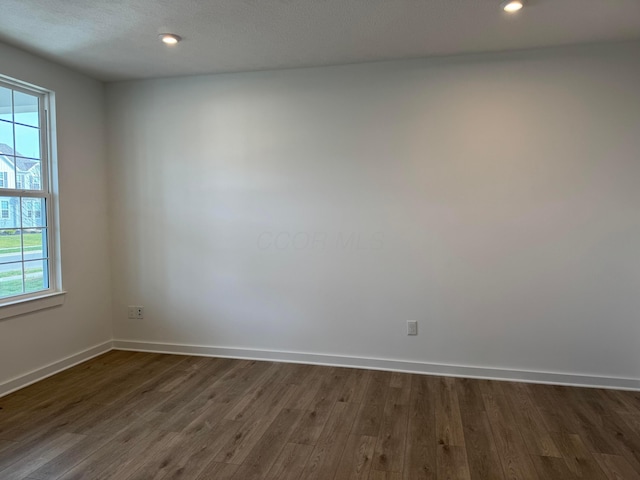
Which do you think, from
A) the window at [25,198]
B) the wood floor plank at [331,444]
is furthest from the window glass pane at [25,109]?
the wood floor plank at [331,444]

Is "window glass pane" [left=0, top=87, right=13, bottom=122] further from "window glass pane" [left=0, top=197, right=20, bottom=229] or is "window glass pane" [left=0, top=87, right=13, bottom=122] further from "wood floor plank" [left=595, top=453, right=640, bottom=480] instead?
"wood floor plank" [left=595, top=453, right=640, bottom=480]

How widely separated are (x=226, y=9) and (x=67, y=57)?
5.33 ft

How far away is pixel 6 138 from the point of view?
3.12 m

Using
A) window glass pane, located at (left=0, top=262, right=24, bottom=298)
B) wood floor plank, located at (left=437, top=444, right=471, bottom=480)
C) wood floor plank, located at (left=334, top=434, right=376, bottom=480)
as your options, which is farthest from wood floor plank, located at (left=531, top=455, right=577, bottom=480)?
window glass pane, located at (left=0, top=262, right=24, bottom=298)

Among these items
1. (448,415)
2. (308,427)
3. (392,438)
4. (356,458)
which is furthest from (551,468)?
(308,427)

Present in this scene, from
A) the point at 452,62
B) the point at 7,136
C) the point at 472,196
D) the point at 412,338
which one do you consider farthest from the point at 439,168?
the point at 7,136

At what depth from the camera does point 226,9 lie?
99.2 inches

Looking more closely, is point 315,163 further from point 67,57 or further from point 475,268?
point 67,57

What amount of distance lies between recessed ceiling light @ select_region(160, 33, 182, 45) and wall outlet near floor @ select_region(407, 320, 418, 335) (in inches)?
109

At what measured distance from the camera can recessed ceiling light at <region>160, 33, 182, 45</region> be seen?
287cm

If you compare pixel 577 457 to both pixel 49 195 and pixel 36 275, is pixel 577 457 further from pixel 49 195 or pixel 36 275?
pixel 49 195

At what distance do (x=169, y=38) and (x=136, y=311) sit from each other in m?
2.48

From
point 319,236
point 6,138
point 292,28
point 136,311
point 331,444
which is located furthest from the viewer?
point 136,311

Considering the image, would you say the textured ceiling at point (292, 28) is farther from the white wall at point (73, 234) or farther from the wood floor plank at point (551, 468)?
the wood floor plank at point (551, 468)
